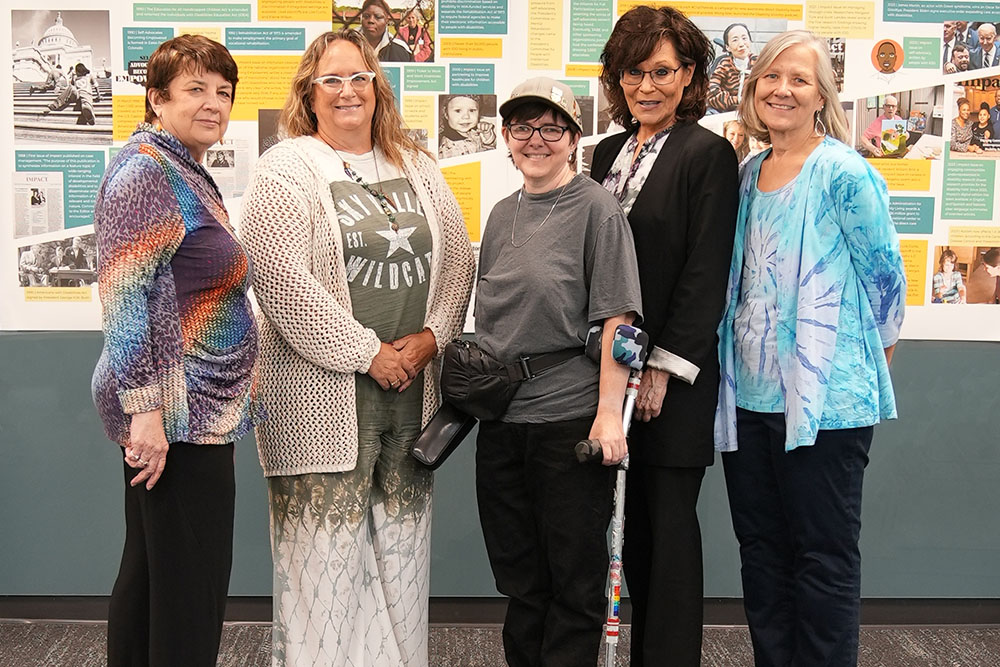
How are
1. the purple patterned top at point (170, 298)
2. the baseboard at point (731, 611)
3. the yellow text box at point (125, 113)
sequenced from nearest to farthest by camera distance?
1. the purple patterned top at point (170, 298)
2. the yellow text box at point (125, 113)
3. the baseboard at point (731, 611)

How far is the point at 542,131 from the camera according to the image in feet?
7.12

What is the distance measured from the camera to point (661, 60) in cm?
225

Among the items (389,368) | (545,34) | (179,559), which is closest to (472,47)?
(545,34)

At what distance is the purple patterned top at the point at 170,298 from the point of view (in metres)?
1.92

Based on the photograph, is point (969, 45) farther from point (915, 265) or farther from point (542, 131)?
point (542, 131)

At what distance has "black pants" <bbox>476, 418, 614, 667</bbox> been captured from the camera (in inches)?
87.3

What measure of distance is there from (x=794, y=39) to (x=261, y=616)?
251cm

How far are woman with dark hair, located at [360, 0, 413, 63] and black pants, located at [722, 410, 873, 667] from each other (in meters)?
1.64

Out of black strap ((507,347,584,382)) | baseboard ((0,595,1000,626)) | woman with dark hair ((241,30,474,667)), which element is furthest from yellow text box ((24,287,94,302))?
black strap ((507,347,584,382))

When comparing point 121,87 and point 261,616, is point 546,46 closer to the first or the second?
point 121,87

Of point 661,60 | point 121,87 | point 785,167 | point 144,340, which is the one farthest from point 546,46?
point 144,340

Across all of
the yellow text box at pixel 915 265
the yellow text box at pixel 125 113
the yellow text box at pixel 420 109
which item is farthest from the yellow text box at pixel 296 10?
the yellow text box at pixel 915 265

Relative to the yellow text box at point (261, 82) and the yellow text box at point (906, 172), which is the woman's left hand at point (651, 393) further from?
the yellow text box at point (261, 82)

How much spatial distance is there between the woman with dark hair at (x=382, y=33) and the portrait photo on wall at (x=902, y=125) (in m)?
1.50
